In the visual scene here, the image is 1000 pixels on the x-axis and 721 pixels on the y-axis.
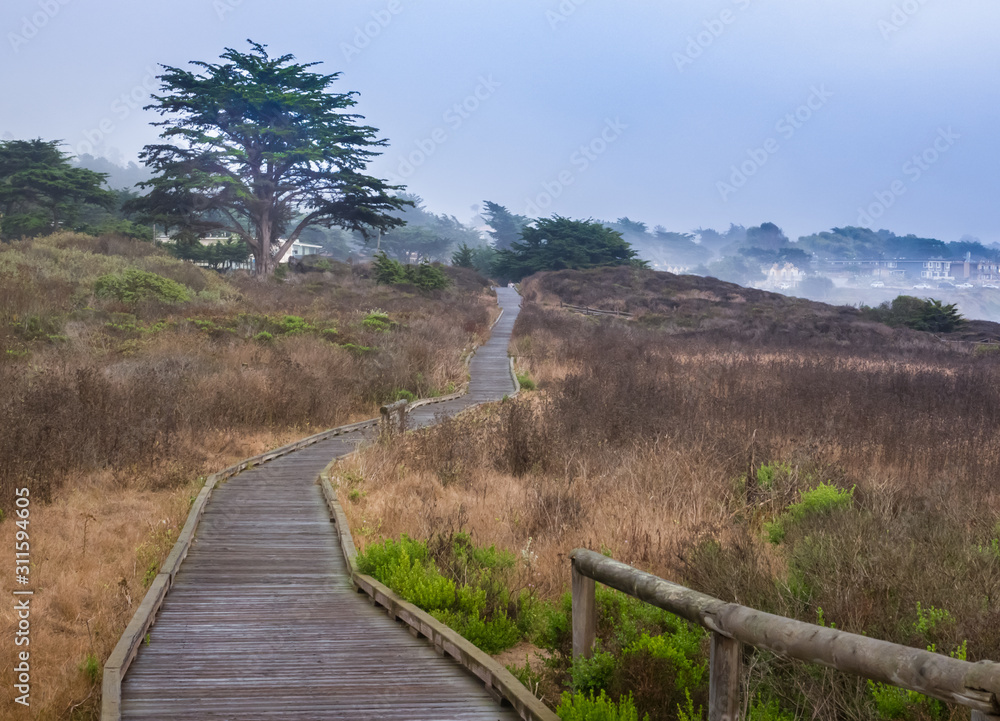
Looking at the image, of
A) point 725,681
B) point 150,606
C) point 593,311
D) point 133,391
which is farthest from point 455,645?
point 593,311

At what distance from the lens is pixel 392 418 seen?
13203mm

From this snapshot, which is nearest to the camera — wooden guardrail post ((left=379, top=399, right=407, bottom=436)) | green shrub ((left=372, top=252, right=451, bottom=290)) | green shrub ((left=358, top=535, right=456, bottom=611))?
green shrub ((left=358, top=535, right=456, bottom=611))

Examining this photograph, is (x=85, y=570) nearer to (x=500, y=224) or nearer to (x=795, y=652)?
(x=795, y=652)

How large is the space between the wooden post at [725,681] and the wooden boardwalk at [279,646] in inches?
55.9

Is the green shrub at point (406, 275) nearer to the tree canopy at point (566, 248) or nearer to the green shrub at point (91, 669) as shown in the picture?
the tree canopy at point (566, 248)

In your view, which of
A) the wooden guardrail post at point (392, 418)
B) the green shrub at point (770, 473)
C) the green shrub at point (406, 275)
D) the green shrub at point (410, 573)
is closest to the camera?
the green shrub at point (410, 573)

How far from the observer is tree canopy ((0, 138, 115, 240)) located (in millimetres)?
42688

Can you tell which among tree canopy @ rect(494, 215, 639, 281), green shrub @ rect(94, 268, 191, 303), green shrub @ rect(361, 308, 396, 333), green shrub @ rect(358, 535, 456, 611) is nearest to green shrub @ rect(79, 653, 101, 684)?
green shrub @ rect(358, 535, 456, 611)

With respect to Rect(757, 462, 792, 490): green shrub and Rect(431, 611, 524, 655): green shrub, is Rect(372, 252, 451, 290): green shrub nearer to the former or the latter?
Rect(757, 462, 792, 490): green shrub

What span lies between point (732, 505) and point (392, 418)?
6.12 m

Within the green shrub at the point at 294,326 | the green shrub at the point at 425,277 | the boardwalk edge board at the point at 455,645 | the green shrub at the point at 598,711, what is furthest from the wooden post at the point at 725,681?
the green shrub at the point at 425,277

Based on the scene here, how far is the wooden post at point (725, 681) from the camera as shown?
11.0 feet

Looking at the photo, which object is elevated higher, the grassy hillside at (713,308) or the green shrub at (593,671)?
the grassy hillside at (713,308)

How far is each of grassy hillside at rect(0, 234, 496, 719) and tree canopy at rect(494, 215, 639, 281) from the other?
3287 cm
